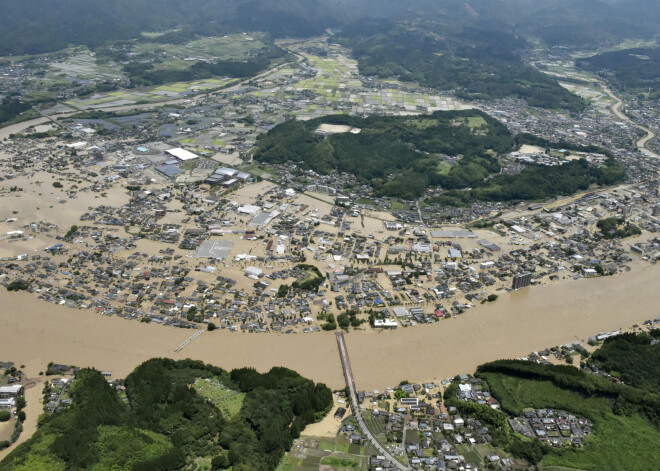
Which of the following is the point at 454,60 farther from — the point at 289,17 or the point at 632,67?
the point at 289,17

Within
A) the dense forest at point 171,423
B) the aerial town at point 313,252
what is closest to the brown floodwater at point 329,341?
the aerial town at point 313,252

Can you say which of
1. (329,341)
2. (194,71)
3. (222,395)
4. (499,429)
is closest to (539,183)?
(329,341)

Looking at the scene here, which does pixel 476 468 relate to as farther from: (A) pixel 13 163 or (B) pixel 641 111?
(B) pixel 641 111

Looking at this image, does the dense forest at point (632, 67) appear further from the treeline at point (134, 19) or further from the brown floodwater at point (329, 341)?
the treeline at point (134, 19)

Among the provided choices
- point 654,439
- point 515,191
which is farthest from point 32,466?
point 515,191

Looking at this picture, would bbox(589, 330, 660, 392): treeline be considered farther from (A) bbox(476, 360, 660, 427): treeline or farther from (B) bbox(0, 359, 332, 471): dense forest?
(B) bbox(0, 359, 332, 471): dense forest

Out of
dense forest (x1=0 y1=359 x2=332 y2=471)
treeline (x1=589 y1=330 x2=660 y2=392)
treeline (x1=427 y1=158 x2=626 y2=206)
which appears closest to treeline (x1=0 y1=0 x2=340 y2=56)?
treeline (x1=427 y1=158 x2=626 y2=206)
